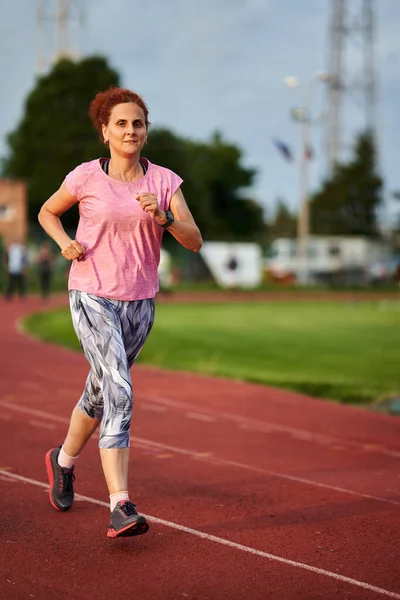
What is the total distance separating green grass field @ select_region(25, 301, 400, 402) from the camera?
42.2 feet

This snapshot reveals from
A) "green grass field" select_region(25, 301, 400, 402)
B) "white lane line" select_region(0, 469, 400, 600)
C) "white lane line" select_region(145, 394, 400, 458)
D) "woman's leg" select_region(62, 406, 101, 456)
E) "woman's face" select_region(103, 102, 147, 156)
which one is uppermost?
"woman's face" select_region(103, 102, 147, 156)

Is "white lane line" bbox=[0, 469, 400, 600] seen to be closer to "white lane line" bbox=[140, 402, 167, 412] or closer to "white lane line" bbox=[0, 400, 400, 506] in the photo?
"white lane line" bbox=[0, 400, 400, 506]

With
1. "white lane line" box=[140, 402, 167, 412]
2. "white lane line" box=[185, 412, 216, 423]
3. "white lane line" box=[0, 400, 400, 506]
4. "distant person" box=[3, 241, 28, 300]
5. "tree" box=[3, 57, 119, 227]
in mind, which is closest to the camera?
"white lane line" box=[0, 400, 400, 506]

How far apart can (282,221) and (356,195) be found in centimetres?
9398

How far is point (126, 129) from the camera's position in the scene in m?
5.23

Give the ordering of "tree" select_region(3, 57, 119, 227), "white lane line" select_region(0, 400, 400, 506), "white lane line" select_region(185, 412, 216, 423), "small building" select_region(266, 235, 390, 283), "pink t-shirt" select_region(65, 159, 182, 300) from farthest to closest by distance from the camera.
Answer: "tree" select_region(3, 57, 119, 227), "small building" select_region(266, 235, 390, 283), "white lane line" select_region(185, 412, 216, 423), "white lane line" select_region(0, 400, 400, 506), "pink t-shirt" select_region(65, 159, 182, 300)

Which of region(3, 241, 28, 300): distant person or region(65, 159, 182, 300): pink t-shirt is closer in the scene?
region(65, 159, 182, 300): pink t-shirt

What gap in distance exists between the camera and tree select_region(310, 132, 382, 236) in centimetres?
7581

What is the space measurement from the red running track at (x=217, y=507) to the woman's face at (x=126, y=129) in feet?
6.43

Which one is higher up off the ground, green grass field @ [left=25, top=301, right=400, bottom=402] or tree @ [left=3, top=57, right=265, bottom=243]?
tree @ [left=3, top=57, right=265, bottom=243]

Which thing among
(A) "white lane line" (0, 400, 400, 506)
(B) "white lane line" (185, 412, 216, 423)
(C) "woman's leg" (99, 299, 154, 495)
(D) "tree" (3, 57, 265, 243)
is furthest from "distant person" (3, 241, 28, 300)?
(C) "woman's leg" (99, 299, 154, 495)

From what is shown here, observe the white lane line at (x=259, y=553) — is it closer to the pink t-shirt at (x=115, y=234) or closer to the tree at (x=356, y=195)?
the pink t-shirt at (x=115, y=234)

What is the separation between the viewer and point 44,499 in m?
6.04

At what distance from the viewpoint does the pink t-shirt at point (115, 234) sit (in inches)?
202
